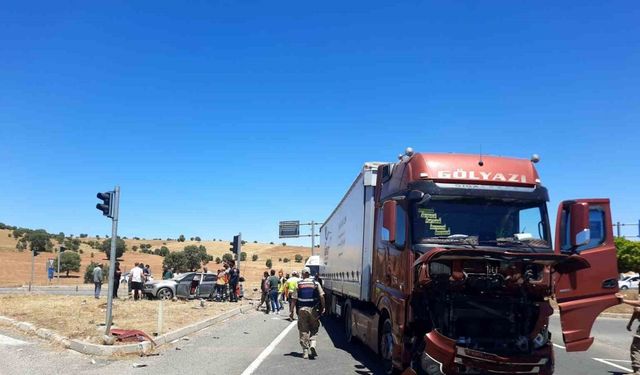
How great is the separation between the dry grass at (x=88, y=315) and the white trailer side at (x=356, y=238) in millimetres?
4747

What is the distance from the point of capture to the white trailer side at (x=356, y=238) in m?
10.4

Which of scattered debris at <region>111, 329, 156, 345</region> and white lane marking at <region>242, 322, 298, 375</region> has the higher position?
scattered debris at <region>111, 329, 156, 345</region>

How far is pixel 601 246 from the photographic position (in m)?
6.50

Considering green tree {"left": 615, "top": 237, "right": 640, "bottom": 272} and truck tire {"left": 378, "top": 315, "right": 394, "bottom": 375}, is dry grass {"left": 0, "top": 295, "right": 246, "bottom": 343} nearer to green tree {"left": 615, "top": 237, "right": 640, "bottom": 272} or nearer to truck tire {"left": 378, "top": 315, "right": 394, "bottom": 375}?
truck tire {"left": 378, "top": 315, "right": 394, "bottom": 375}

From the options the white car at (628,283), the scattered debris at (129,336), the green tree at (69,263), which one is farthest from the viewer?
the green tree at (69,263)

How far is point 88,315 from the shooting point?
1622 centimetres

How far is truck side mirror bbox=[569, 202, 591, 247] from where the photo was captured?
252 inches

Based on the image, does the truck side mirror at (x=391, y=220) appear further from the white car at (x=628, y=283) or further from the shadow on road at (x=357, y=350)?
the white car at (x=628, y=283)

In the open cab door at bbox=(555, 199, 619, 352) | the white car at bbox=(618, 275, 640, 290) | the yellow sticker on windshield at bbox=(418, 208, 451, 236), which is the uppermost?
the yellow sticker on windshield at bbox=(418, 208, 451, 236)

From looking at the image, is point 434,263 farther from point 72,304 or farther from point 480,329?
point 72,304

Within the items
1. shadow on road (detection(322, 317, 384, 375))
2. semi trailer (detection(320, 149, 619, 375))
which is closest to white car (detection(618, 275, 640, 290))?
shadow on road (detection(322, 317, 384, 375))

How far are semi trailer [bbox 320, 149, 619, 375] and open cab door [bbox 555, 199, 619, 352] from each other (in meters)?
0.01

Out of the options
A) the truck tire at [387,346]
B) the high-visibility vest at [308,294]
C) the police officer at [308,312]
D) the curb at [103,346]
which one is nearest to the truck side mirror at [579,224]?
the truck tire at [387,346]

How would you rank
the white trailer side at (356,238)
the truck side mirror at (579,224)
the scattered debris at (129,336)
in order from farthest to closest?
the scattered debris at (129,336)
the white trailer side at (356,238)
the truck side mirror at (579,224)
